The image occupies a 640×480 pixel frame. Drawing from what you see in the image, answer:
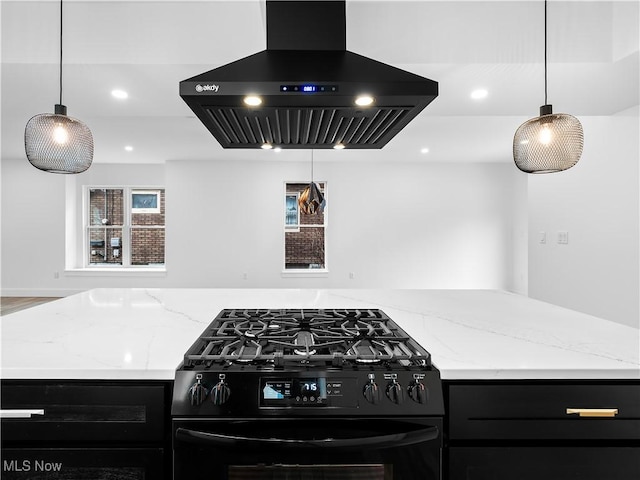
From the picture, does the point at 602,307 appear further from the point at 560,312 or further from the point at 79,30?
the point at 79,30

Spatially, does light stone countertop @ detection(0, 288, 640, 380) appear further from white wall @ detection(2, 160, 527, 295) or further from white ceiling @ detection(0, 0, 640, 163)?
white wall @ detection(2, 160, 527, 295)

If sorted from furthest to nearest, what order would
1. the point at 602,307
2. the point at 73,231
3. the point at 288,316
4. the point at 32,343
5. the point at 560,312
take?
the point at 73,231 < the point at 602,307 < the point at 560,312 < the point at 288,316 < the point at 32,343

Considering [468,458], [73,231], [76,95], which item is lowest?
[468,458]

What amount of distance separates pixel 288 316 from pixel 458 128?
12.8 feet

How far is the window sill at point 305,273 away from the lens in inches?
260

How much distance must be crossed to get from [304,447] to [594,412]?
2.40ft

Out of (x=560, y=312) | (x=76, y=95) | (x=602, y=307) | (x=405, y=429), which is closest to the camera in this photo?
(x=405, y=429)

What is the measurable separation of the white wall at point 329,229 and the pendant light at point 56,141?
5.02m

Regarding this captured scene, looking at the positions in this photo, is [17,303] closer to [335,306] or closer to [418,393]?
[335,306]

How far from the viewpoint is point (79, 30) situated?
211 centimetres

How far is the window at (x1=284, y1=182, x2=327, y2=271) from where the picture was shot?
22.4 feet

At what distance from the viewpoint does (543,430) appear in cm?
97

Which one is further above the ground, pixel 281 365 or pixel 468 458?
pixel 281 365

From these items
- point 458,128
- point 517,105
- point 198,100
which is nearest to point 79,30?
point 198,100
